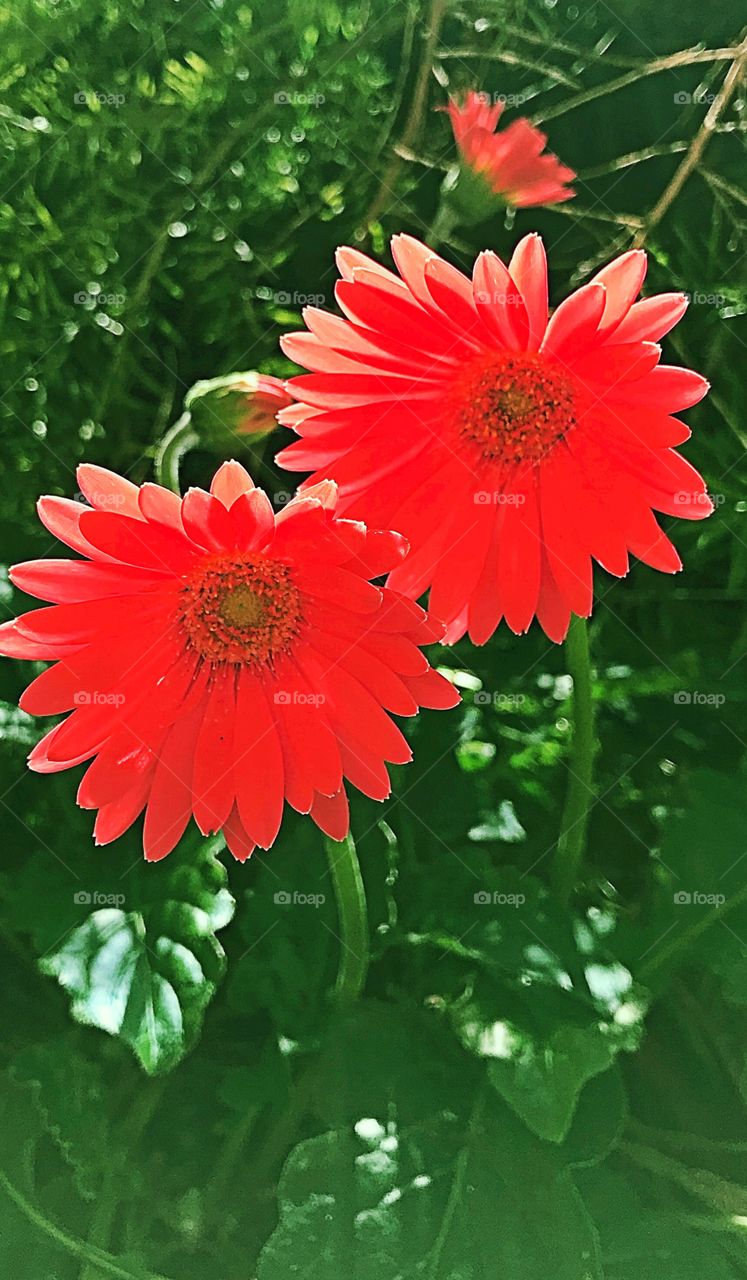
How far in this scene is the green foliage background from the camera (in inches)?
22.3

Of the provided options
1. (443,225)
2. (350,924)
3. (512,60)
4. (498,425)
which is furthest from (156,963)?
(512,60)

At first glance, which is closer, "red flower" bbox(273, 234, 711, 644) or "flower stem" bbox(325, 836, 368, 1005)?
"red flower" bbox(273, 234, 711, 644)

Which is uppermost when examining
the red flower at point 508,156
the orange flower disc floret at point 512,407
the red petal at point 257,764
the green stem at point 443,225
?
the red flower at point 508,156

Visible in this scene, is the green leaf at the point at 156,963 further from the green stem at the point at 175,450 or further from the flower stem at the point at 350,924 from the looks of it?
the green stem at the point at 175,450

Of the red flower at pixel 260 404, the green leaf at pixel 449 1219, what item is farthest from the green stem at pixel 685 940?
the red flower at pixel 260 404

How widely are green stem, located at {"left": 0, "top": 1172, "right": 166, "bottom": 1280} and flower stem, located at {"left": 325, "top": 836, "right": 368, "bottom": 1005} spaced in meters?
0.19

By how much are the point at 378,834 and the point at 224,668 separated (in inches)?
6.0

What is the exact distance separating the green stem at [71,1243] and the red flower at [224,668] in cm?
24

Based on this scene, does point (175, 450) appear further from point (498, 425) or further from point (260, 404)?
point (498, 425)

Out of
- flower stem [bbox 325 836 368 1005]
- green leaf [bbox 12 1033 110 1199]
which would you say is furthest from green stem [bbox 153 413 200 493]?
green leaf [bbox 12 1033 110 1199]

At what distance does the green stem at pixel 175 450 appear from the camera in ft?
1.72

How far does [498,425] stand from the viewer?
20.4 inches

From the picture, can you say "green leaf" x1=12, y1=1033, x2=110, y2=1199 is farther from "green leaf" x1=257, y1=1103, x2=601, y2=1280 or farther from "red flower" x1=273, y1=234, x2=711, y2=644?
"red flower" x1=273, y1=234, x2=711, y2=644

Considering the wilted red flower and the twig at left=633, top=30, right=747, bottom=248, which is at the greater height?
the twig at left=633, top=30, right=747, bottom=248
